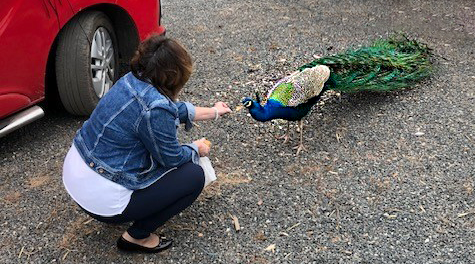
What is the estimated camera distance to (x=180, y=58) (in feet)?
8.32

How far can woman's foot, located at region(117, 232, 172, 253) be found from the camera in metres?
2.97

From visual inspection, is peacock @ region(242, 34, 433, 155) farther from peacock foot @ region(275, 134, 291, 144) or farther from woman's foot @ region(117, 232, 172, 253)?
woman's foot @ region(117, 232, 172, 253)

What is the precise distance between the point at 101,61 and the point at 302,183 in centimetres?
193

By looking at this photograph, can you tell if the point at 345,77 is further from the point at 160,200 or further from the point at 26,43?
the point at 26,43

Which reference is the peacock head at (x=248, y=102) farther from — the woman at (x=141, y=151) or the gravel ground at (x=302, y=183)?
the woman at (x=141, y=151)

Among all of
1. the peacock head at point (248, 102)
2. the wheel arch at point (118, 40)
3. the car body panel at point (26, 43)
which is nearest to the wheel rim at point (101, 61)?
the wheel arch at point (118, 40)

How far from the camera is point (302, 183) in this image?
3580mm

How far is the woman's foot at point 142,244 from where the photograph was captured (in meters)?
2.97

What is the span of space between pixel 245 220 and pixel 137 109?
3.63 feet

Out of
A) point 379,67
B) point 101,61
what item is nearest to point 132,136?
point 101,61

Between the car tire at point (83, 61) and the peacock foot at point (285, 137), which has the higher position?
the car tire at point (83, 61)

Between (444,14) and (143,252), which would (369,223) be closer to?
(143,252)

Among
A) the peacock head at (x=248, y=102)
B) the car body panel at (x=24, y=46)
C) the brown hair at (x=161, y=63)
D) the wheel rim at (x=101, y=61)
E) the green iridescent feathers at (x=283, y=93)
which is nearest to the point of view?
the brown hair at (x=161, y=63)

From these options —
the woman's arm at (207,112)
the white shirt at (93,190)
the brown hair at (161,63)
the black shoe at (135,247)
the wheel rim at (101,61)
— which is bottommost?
the black shoe at (135,247)
